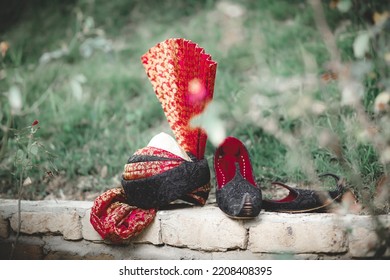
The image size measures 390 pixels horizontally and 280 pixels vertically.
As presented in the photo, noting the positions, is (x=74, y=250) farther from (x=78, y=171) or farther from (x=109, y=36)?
(x=109, y=36)

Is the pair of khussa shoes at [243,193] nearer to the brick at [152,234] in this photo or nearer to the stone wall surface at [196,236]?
the stone wall surface at [196,236]

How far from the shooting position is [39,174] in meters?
2.27

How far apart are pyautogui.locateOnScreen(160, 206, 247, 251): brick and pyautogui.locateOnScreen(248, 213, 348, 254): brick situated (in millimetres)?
59

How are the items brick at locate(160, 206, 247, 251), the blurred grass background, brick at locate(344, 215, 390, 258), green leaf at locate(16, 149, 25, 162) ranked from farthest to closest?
the blurred grass background
green leaf at locate(16, 149, 25, 162)
brick at locate(160, 206, 247, 251)
brick at locate(344, 215, 390, 258)

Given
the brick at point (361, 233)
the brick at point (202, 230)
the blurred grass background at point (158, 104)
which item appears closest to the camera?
the brick at point (361, 233)

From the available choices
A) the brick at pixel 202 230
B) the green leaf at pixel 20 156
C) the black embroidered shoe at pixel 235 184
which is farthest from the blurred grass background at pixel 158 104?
the brick at pixel 202 230

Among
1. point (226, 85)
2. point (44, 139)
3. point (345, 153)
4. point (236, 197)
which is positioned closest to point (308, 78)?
point (226, 85)

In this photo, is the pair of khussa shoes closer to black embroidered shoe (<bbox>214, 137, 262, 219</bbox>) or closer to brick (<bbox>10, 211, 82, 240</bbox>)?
black embroidered shoe (<bbox>214, 137, 262, 219</bbox>)

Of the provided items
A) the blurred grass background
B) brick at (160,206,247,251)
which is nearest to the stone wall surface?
brick at (160,206,247,251)

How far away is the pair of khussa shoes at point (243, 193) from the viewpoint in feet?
4.68

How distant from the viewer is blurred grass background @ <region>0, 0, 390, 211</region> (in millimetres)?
1910

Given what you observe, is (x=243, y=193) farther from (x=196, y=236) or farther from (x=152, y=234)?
(x=152, y=234)

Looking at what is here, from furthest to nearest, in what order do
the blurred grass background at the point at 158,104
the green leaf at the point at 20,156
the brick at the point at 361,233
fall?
the blurred grass background at the point at 158,104 → the green leaf at the point at 20,156 → the brick at the point at 361,233

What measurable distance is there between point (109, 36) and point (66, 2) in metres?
0.79
